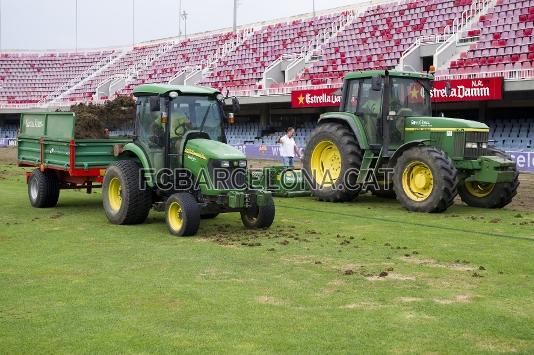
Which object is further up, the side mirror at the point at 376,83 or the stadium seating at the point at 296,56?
the stadium seating at the point at 296,56

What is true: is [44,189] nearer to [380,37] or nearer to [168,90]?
[168,90]

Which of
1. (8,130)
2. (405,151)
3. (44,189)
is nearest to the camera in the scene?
(405,151)

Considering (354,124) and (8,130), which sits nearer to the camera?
(354,124)

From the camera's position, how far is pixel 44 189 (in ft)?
40.9

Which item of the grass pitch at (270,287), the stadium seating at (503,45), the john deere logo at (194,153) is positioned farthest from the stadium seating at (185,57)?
the grass pitch at (270,287)

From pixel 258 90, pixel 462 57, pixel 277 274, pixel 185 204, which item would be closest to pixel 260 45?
pixel 258 90

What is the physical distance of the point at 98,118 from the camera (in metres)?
13.1

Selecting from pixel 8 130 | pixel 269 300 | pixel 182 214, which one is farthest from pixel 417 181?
pixel 8 130

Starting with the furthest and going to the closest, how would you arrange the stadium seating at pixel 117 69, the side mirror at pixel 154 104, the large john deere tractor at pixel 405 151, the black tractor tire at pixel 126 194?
1. the stadium seating at pixel 117 69
2. the large john deere tractor at pixel 405 151
3. the black tractor tire at pixel 126 194
4. the side mirror at pixel 154 104

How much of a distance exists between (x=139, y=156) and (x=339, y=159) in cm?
486

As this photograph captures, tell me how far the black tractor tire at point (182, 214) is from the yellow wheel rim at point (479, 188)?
234 inches

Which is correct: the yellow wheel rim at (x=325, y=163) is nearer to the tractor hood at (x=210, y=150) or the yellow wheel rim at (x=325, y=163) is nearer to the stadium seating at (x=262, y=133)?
the tractor hood at (x=210, y=150)

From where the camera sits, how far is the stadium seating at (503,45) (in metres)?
21.5

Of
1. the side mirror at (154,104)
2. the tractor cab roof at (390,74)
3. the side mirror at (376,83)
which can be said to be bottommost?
the side mirror at (154,104)
